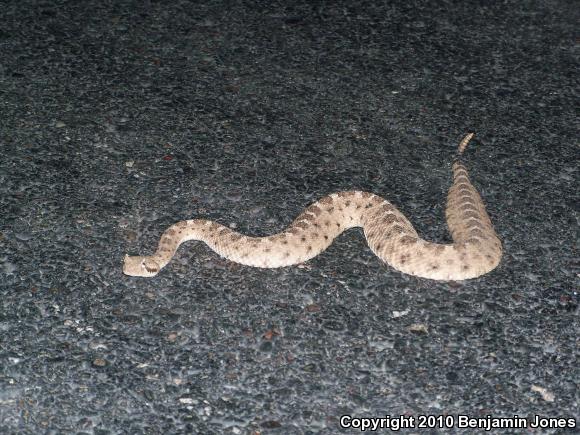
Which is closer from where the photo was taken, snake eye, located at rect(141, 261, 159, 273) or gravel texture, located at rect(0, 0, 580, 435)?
gravel texture, located at rect(0, 0, 580, 435)

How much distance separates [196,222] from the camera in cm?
680

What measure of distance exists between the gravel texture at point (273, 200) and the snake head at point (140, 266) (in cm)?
8

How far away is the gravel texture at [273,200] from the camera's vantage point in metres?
5.40

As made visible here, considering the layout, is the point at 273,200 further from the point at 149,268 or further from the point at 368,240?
the point at 149,268

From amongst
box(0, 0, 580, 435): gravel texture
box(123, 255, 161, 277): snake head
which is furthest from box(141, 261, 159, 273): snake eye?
box(0, 0, 580, 435): gravel texture

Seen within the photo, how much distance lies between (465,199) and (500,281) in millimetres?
907

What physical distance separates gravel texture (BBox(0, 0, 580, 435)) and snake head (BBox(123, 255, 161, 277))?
3.1 inches

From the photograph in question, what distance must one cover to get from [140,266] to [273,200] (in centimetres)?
149

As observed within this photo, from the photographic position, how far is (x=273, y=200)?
287 inches

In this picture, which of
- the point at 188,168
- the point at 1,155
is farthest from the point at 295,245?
the point at 1,155

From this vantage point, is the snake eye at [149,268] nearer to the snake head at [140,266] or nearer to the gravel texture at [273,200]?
the snake head at [140,266]

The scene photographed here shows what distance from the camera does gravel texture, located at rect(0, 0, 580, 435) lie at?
5398 mm

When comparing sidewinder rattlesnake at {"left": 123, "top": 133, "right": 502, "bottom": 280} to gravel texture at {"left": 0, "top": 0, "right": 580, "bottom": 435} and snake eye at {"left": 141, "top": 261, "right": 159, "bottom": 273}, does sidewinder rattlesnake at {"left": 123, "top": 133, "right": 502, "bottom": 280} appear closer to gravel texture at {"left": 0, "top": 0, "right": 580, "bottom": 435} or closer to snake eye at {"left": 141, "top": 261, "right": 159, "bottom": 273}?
snake eye at {"left": 141, "top": 261, "right": 159, "bottom": 273}

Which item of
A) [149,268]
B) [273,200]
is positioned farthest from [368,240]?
[149,268]
